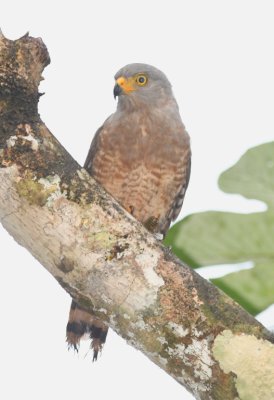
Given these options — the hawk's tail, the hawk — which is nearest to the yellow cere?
the hawk

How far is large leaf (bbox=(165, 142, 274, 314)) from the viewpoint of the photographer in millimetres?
1953

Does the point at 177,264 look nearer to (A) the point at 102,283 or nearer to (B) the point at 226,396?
(A) the point at 102,283

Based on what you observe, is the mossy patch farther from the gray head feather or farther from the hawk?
the gray head feather

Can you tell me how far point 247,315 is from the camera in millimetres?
2607

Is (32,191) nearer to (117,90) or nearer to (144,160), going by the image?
(144,160)

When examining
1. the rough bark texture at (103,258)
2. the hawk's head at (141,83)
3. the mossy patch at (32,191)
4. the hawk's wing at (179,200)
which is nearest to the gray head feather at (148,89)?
the hawk's head at (141,83)

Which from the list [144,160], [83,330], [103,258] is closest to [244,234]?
[103,258]

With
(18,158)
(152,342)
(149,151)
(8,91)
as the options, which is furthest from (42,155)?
(149,151)

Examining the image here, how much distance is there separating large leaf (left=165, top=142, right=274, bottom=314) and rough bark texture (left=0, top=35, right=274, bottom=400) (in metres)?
0.38

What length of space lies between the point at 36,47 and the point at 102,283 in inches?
36.9

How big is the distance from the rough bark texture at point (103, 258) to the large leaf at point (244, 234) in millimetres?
382

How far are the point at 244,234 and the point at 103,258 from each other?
27.9 inches

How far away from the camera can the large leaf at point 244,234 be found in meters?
1.95

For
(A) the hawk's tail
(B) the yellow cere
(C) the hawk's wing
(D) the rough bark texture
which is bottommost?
(A) the hawk's tail
